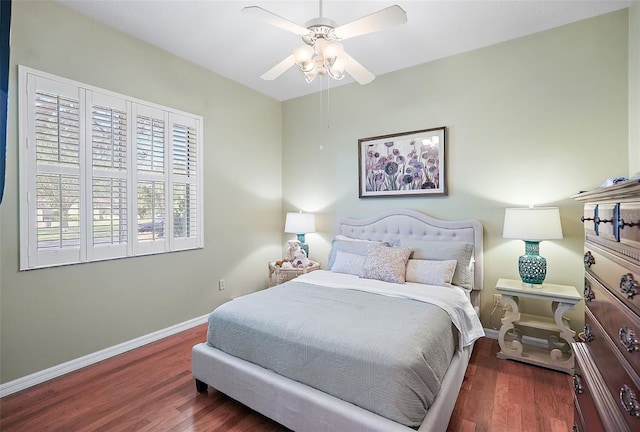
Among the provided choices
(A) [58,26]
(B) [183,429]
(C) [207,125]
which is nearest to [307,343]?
(B) [183,429]

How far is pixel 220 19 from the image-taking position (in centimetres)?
250

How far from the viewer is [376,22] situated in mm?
1826

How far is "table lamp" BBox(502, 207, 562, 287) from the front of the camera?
2.38 metres

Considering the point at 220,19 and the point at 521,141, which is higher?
the point at 220,19

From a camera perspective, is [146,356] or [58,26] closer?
[58,26]

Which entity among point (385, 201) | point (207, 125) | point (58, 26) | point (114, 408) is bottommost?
point (114, 408)

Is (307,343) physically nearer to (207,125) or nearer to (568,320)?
(568,320)

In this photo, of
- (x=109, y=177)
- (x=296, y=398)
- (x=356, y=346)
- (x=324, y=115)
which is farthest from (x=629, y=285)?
(x=324, y=115)

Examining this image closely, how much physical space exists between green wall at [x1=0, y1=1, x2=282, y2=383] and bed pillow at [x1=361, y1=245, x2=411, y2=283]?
1.81 meters

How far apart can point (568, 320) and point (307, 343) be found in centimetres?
245

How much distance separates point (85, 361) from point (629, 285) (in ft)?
11.1

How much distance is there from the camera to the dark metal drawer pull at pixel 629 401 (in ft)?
2.51

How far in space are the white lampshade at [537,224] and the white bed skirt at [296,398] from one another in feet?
3.58

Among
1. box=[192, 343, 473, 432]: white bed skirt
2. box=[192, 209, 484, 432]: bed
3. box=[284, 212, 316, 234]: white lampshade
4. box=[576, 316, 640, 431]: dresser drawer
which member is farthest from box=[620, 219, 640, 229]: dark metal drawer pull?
box=[284, 212, 316, 234]: white lampshade
